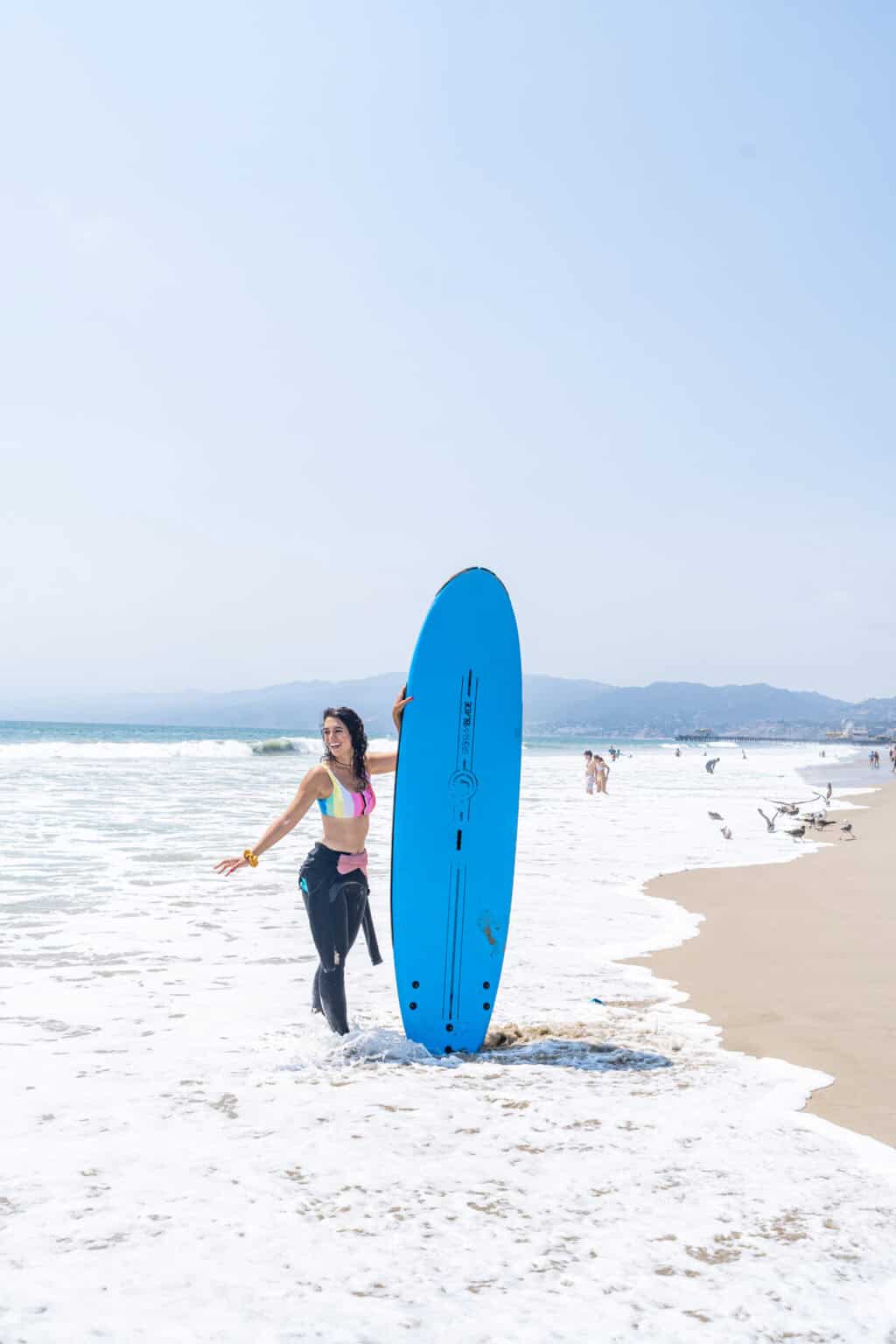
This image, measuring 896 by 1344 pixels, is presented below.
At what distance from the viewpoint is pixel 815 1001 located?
5.55 m

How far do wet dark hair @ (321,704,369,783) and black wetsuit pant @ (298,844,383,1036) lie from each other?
385 mm

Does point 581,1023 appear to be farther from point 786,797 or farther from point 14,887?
point 786,797

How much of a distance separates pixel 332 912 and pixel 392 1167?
4.60 ft

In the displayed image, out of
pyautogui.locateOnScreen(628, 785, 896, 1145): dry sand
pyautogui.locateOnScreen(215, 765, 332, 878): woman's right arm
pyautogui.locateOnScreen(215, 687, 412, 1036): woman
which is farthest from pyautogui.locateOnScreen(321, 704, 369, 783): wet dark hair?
pyautogui.locateOnScreen(628, 785, 896, 1145): dry sand

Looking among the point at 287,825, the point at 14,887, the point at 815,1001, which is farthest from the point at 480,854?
the point at 14,887

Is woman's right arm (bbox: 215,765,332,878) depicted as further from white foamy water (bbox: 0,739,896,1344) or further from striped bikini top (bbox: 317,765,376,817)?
white foamy water (bbox: 0,739,896,1344)

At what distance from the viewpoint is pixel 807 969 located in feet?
20.8

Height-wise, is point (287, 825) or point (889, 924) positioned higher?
point (287, 825)

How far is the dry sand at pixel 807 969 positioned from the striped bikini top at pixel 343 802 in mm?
2138

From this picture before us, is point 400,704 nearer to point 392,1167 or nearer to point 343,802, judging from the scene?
point 343,802

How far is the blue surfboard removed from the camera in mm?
4711

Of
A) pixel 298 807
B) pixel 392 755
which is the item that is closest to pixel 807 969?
pixel 392 755

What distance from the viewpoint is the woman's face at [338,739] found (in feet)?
15.4

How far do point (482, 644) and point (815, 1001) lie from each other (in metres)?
2.77
